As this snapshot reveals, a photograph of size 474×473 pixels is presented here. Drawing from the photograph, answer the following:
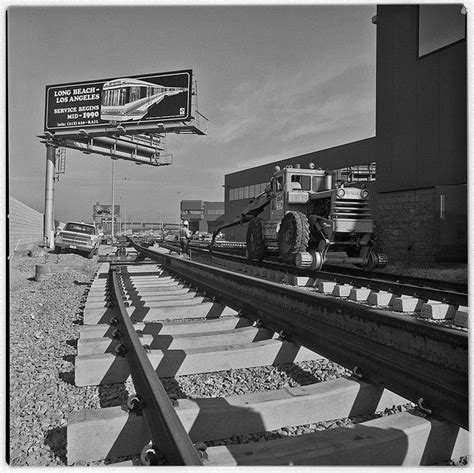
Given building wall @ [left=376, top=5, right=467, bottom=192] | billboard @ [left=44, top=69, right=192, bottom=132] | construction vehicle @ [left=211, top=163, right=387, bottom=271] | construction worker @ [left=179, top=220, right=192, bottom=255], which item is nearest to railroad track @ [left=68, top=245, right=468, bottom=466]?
construction vehicle @ [left=211, top=163, right=387, bottom=271]

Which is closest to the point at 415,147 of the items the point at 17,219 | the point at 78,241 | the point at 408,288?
the point at 408,288

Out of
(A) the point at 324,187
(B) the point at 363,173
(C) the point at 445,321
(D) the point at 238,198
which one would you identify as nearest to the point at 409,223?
(A) the point at 324,187

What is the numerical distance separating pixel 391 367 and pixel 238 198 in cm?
5045

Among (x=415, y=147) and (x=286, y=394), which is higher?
(x=415, y=147)

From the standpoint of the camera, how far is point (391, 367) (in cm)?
275

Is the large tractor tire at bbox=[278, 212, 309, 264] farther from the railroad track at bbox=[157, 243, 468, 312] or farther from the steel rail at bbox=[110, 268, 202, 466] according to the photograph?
the steel rail at bbox=[110, 268, 202, 466]

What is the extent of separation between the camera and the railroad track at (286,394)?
75.9 inches

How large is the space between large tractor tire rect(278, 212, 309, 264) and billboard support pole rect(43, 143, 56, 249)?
15.7 meters

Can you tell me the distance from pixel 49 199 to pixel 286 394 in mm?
24106

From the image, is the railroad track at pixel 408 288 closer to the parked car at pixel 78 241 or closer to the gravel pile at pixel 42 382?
the gravel pile at pixel 42 382

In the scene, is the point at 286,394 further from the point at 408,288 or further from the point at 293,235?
the point at 293,235

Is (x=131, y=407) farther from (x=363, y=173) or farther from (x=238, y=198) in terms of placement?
(x=238, y=198)

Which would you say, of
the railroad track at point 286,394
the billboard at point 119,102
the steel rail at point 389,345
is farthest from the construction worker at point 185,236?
the billboard at point 119,102

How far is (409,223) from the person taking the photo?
51.9 feet
